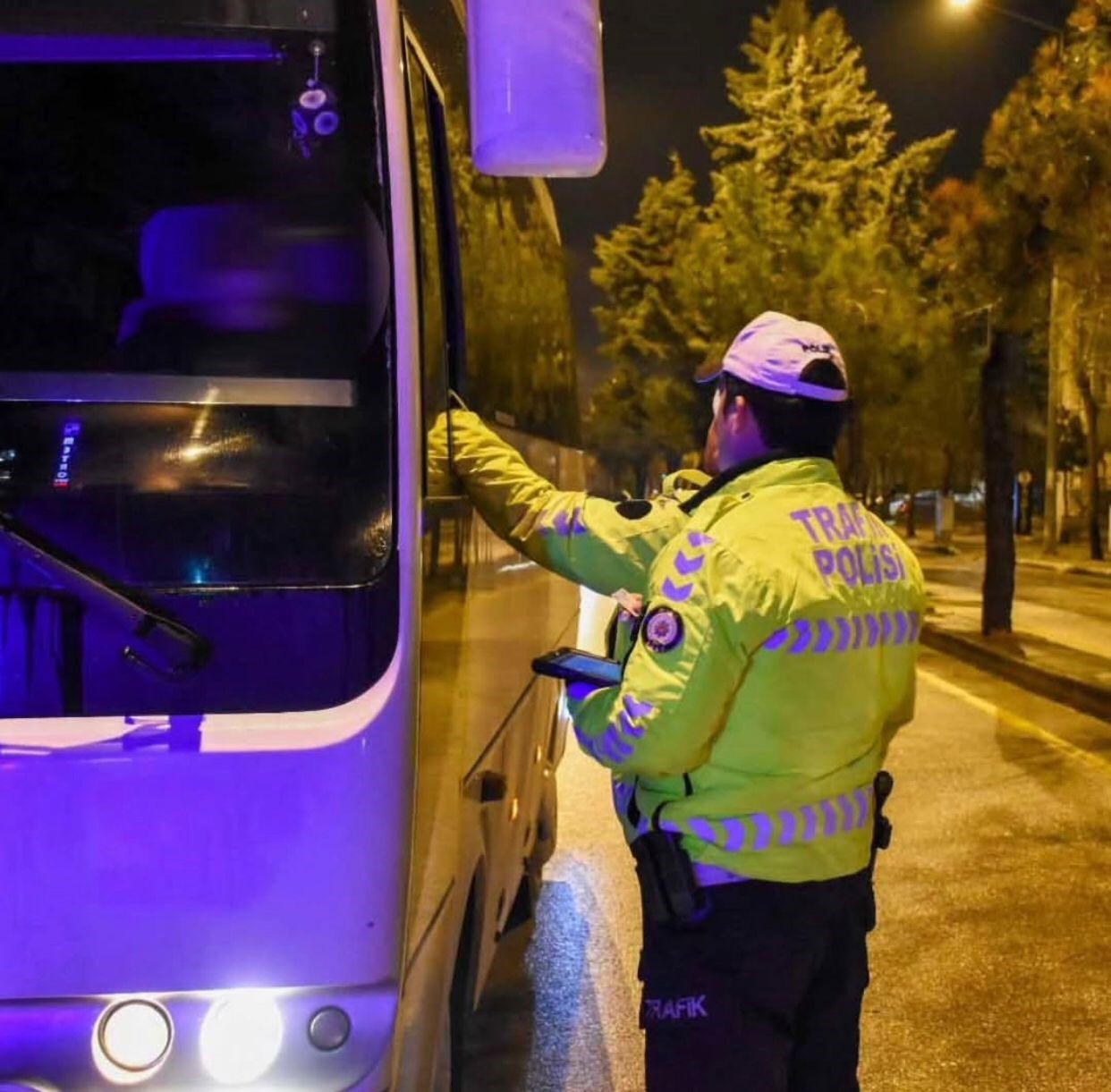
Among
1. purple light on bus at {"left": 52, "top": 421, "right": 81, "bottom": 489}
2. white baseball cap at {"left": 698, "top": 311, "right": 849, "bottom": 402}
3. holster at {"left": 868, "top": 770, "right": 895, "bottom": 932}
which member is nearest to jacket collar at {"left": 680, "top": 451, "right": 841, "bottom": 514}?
white baseball cap at {"left": 698, "top": 311, "right": 849, "bottom": 402}

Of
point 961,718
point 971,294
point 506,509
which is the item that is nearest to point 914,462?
point 971,294

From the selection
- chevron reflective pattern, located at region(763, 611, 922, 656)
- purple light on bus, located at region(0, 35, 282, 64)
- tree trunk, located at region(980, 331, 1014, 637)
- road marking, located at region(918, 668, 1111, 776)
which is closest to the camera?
purple light on bus, located at region(0, 35, 282, 64)

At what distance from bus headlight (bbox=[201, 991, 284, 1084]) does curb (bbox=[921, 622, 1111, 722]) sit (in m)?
10.3

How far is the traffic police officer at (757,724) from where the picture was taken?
7.97ft

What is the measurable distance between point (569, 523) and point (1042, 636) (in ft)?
49.6

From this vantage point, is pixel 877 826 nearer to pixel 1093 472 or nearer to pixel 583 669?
pixel 583 669

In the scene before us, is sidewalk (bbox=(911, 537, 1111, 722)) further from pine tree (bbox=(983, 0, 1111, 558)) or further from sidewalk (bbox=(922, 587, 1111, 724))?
pine tree (bbox=(983, 0, 1111, 558))

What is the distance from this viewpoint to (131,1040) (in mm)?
2195

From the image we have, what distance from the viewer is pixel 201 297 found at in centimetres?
Result: 234

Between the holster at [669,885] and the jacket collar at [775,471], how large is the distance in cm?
66

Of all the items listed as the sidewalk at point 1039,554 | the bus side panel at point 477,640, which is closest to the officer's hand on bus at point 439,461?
the bus side panel at point 477,640

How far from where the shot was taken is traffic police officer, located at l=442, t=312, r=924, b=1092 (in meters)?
2.43

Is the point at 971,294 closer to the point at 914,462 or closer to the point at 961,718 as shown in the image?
the point at 961,718

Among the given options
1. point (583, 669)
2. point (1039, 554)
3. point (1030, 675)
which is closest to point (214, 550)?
point (583, 669)
